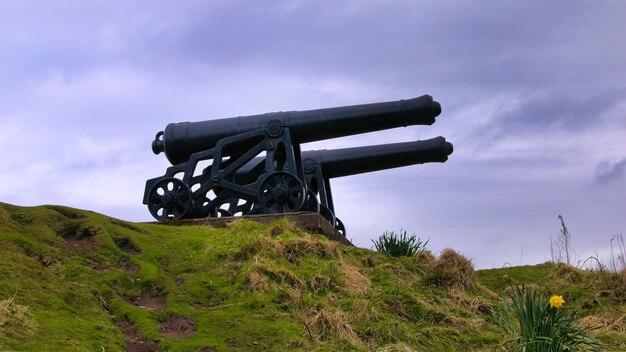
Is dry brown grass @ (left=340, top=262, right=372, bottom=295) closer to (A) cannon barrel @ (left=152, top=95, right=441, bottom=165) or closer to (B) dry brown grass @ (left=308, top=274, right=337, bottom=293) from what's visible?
(B) dry brown grass @ (left=308, top=274, right=337, bottom=293)

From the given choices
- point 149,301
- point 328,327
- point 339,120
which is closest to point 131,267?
point 149,301

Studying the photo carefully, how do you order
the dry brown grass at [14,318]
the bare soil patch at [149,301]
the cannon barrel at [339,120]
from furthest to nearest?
the cannon barrel at [339,120], the bare soil patch at [149,301], the dry brown grass at [14,318]

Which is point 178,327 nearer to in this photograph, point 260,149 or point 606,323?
point 606,323

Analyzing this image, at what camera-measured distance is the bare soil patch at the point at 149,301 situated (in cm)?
993

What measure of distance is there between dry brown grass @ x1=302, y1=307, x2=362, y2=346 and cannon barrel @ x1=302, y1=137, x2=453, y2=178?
1056 cm

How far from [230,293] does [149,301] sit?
3.14 ft

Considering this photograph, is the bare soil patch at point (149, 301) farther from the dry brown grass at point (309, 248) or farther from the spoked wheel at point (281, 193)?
the spoked wheel at point (281, 193)

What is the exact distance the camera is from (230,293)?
1046cm

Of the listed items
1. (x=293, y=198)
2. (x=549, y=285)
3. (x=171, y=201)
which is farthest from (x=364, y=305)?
(x=171, y=201)

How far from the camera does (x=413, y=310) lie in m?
10.7

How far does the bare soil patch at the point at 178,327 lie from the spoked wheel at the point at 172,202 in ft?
25.6

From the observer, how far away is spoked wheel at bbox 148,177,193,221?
17219 mm

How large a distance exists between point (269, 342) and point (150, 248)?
12.6 feet

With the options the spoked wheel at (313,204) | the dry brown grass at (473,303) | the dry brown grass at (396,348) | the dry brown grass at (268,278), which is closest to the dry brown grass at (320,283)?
the dry brown grass at (268,278)
